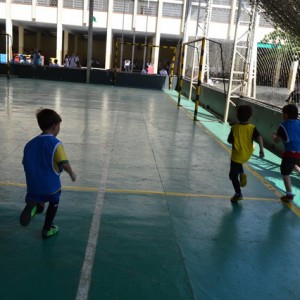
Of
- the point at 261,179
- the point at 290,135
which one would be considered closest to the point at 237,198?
the point at 290,135

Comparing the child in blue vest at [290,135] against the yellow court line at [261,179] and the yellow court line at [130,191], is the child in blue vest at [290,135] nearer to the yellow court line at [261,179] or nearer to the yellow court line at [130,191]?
the yellow court line at [261,179]

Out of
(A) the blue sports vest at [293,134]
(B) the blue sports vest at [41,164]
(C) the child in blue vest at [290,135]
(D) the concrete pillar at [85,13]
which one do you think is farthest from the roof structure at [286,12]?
(D) the concrete pillar at [85,13]

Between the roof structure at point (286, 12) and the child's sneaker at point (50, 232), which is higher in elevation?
the roof structure at point (286, 12)

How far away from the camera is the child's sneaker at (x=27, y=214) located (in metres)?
3.45

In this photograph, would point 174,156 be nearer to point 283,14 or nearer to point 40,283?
point 283,14

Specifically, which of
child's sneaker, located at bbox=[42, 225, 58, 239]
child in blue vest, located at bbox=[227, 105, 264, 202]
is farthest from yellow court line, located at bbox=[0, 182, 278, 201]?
child's sneaker, located at bbox=[42, 225, 58, 239]

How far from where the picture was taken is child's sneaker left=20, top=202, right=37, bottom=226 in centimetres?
345

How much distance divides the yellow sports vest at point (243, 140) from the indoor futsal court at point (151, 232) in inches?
27.7

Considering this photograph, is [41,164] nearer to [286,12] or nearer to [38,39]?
[286,12]

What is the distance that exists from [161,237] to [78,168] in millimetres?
2740

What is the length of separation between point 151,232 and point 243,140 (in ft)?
5.76

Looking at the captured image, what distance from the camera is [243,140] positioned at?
495cm

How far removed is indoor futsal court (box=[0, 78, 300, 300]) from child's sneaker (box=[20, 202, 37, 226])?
1.04ft

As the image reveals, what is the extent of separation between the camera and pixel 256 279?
11.1 ft
